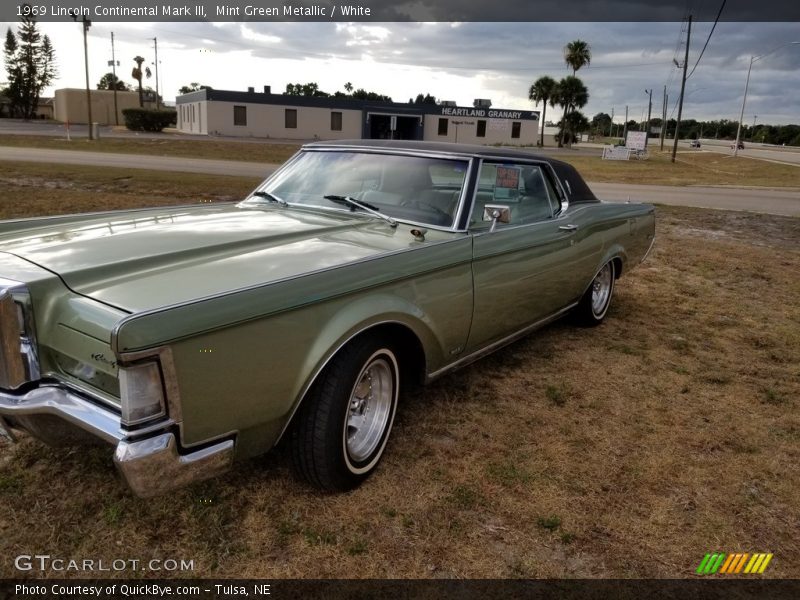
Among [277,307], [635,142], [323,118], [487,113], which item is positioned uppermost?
[487,113]

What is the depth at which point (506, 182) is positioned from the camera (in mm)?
3926

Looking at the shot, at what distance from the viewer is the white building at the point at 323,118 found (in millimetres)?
47250

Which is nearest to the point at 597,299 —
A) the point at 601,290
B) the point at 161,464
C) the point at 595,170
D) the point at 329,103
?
the point at 601,290

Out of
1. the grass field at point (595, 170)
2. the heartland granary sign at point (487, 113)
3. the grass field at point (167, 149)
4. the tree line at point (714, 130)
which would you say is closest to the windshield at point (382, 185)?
the grass field at point (595, 170)

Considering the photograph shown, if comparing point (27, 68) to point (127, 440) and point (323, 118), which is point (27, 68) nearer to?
point (323, 118)

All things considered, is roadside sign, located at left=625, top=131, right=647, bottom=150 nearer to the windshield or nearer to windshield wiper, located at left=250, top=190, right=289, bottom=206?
the windshield

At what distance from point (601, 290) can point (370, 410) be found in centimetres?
300

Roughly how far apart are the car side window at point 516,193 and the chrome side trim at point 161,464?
6.19 feet

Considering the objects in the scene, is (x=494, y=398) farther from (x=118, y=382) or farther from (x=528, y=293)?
(x=118, y=382)

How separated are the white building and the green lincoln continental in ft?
147

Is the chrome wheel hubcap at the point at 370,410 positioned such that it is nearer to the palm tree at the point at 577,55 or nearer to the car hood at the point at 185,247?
the car hood at the point at 185,247

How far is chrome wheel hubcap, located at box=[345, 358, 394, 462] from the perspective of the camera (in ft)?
9.14

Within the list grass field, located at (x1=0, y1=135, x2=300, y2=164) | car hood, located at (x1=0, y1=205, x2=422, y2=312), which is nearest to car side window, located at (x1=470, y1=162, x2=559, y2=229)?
car hood, located at (x1=0, y1=205, x2=422, y2=312)

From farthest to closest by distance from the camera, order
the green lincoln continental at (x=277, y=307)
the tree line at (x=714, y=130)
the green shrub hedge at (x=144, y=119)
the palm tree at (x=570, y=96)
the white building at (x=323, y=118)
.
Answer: the tree line at (x=714, y=130) → the palm tree at (x=570, y=96) → the white building at (x=323, y=118) → the green shrub hedge at (x=144, y=119) → the green lincoln continental at (x=277, y=307)
